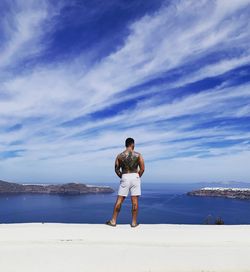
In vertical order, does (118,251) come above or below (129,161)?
below

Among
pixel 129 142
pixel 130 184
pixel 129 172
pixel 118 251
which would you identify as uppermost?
pixel 129 142

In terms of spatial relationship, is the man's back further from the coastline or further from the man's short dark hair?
the coastline

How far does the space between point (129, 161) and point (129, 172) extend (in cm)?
25

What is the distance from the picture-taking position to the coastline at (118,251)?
16.7 feet

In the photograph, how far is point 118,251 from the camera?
5.28 m

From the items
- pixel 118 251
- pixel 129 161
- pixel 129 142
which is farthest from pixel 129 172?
pixel 118 251

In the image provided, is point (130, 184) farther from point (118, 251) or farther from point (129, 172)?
point (118, 251)

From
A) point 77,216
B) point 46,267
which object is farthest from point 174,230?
point 77,216

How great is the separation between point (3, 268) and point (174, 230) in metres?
3.16

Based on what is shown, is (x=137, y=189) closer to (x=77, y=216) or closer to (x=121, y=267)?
(x=121, y=267)

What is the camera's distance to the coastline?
5082 millimetres

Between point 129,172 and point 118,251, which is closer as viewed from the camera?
point 118,251

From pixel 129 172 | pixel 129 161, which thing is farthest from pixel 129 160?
pixel 129 172

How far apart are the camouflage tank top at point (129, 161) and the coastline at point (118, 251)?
156 centimetres
